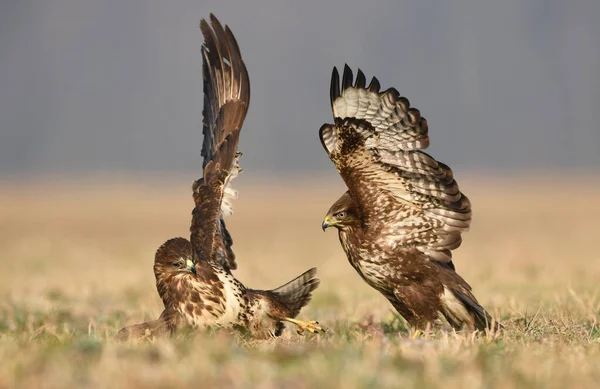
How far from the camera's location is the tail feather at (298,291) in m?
8.14

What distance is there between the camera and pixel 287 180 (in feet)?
261

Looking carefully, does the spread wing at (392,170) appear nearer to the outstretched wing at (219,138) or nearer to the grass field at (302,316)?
the grass field at (302,316)

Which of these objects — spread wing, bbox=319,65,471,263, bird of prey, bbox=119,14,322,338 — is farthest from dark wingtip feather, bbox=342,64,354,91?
bird of prey, bbox=119,14,322,338

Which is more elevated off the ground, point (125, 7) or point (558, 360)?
point (125, 7)

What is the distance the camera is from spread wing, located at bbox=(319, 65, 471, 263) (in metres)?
7.65

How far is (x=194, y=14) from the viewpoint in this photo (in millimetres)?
130125

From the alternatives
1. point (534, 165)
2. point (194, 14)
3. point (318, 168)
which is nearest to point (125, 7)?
point (194, 14)

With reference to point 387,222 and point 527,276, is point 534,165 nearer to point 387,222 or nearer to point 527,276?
point 527,276

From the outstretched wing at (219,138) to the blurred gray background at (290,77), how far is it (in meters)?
84.5

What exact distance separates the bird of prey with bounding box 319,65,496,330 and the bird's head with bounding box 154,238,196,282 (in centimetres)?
114

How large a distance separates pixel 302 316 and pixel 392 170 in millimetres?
2524

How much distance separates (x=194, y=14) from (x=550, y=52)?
44.0 metres

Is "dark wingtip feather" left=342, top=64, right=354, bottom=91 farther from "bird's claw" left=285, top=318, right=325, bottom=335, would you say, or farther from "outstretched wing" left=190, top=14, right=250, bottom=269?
"bird's claw" left=285, top=318, right=325, bottom=335

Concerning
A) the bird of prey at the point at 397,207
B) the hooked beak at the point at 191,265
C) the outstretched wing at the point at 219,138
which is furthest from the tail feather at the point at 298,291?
the hooked beak at the point at 191,265
